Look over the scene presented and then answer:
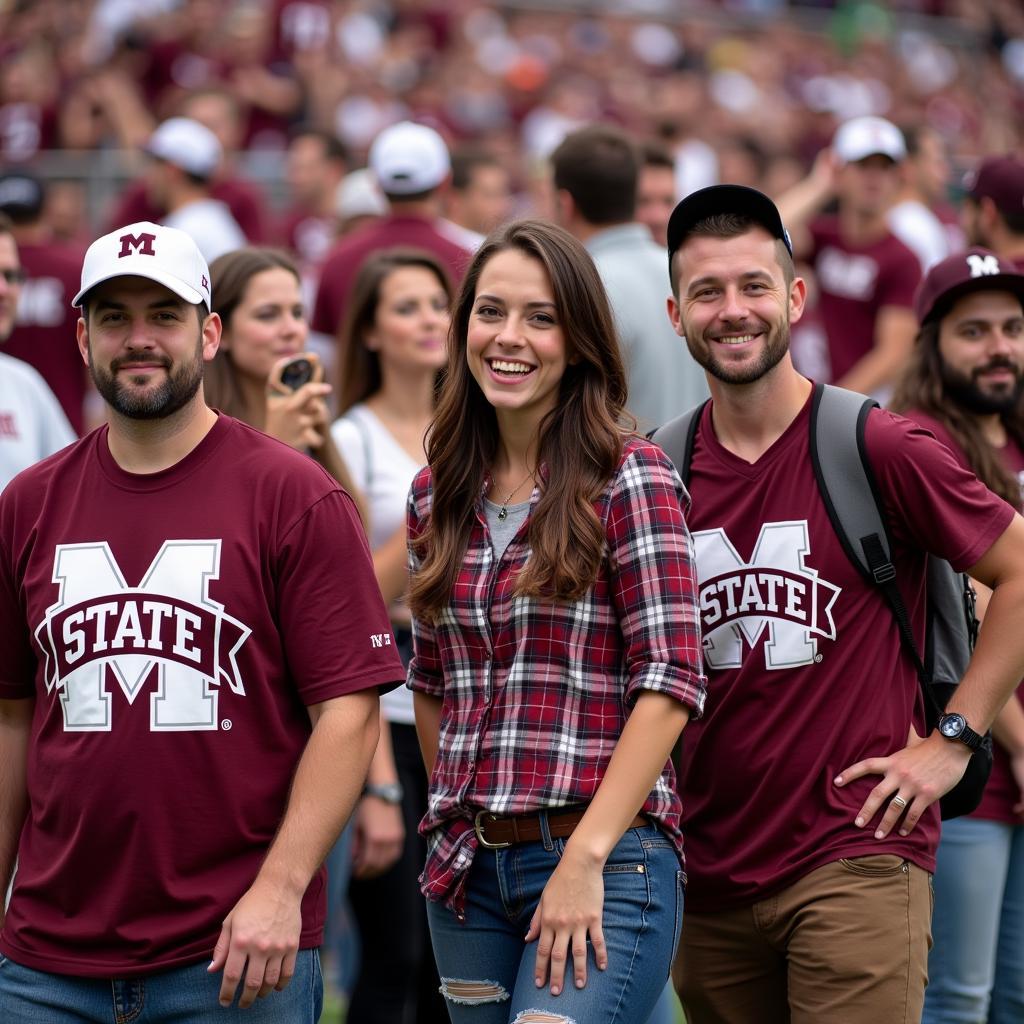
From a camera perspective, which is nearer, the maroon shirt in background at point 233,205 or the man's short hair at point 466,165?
the man's short hair at point 466,165

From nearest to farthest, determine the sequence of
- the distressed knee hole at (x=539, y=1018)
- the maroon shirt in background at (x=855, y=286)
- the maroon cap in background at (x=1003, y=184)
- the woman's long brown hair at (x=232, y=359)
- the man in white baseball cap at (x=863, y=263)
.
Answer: the distressed knee hole at (x=539, y=1018)
the woman's long brown hair at (x=232, y=359)
the maroon cap in background at (x=1003, y=184)
the man in white baseball cap at (x=863, y=263)
the maroon shirt in background at (x=855, y=286)

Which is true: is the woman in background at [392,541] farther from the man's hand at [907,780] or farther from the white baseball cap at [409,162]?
the white baseball cap at [409,162]

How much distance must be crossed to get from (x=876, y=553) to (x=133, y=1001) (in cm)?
182

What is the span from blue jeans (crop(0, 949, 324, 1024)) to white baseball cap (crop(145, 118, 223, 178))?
6.31 m

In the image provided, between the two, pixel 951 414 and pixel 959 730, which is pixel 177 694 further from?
pixel 951 414

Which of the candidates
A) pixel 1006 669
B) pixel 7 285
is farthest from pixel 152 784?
pixel 7 285

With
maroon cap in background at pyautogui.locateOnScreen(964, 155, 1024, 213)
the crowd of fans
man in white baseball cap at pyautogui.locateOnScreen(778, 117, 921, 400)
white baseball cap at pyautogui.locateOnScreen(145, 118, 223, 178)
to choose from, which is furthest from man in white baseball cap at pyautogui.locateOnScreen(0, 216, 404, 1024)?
white baseball cap at pyautogui.locateOnScreen(145, 118, 223, 178)

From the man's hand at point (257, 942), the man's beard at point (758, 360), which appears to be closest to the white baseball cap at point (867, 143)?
the man's beard at point (758, 360)

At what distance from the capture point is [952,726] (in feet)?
12.7

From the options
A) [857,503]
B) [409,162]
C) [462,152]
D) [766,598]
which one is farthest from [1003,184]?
[462,152]

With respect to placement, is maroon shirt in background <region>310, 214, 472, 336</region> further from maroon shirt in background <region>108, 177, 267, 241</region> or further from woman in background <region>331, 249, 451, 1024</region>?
maroon shirt in background <region>108, 177, 267, 241</region>

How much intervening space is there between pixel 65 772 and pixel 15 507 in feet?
1.92

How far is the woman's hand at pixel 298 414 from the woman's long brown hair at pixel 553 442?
0.94 m

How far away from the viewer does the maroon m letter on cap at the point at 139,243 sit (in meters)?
3.61
